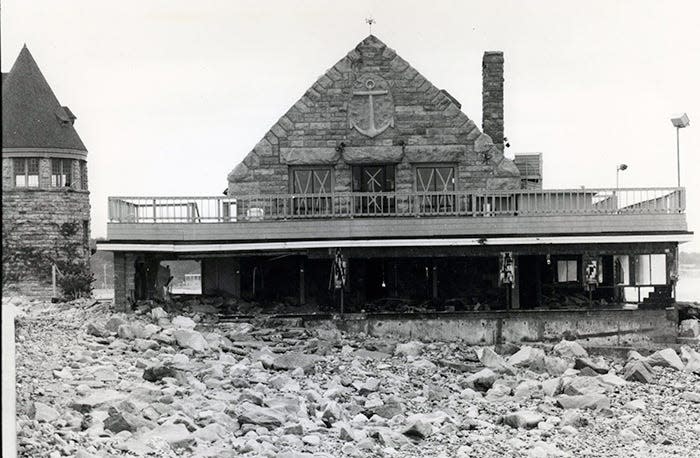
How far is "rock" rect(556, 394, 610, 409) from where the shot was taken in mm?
17344

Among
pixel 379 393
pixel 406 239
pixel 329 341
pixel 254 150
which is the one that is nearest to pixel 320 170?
pixel 254 150

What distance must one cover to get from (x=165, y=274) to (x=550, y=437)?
15.6m

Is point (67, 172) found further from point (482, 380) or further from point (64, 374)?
point (64, 374)

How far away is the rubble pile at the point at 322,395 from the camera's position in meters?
13.1

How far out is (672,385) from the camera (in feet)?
66.0

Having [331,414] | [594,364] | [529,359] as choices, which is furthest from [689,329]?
[331,414]

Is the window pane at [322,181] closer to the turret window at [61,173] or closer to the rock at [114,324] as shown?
the rock at [114,324]

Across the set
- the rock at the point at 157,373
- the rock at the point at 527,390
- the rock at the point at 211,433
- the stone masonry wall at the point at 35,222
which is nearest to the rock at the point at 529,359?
the rock at the point at 527,390

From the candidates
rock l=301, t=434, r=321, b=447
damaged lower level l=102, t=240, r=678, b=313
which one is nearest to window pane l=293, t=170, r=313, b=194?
damaged lower level l=102, t=240, r=678, b=313

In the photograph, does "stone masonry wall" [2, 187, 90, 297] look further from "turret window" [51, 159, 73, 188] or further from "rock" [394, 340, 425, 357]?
"rock" [394, 340, 425, 357]

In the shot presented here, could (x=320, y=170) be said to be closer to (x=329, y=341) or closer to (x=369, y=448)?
(x=329, y=341)

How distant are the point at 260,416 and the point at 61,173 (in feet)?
78.3

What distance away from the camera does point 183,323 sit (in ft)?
75.2

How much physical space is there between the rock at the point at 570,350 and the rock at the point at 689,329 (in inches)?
171
